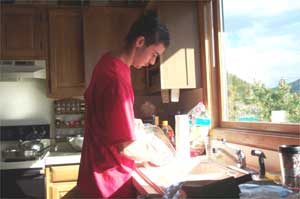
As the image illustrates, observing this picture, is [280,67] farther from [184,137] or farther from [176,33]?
[176,33]

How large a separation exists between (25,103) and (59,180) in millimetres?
864

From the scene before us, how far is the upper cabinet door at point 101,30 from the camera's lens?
275 centimetres

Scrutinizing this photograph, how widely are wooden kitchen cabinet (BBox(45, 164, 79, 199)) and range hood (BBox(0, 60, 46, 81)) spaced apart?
80 centimetres

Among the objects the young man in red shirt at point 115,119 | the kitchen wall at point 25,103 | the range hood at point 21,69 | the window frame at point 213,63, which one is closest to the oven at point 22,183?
the kitchen wall at point 25,103

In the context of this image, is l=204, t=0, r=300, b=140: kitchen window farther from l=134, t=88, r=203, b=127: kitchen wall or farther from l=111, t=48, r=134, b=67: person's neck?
l=111, t=48, r=134, b=67: person's neck

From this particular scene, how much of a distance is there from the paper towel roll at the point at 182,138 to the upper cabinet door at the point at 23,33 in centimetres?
138

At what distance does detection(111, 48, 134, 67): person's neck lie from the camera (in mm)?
1451

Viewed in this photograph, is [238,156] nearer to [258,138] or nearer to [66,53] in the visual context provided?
[258,138]

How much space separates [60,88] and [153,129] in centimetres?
107

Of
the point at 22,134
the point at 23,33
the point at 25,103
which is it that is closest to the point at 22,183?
the point at 22,134

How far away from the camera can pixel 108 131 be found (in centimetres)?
134

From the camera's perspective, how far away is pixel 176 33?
235cm

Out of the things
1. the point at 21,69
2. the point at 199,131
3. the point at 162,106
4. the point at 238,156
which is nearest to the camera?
the point at 238,156

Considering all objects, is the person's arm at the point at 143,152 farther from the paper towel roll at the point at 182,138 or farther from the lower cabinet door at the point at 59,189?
the lower cabinet door at the point at 59,189
